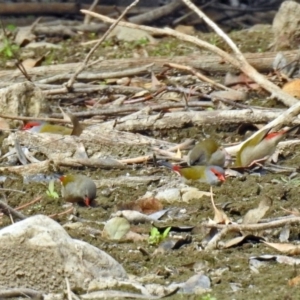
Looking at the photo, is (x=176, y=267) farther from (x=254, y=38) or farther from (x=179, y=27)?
(x=179, y=27)

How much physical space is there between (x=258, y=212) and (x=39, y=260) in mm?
1347

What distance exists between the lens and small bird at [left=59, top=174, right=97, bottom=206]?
4973 mm

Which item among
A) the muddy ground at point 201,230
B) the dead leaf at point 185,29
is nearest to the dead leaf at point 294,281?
the muddy ground at point 201,230

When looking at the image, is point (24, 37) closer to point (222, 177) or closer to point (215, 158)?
point (215, 158)

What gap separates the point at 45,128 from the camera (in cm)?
622

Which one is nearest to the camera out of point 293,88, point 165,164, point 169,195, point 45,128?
point 169,195

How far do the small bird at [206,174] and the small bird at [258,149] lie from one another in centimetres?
23

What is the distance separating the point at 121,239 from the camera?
4336 mm

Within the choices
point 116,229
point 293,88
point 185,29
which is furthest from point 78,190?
point 185,29

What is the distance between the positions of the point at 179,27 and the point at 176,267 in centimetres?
688

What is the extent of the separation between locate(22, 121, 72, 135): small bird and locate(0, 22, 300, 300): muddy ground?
491mm

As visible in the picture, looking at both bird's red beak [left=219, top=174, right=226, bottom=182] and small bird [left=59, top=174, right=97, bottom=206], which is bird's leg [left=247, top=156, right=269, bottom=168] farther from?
small bird [left=59, top=174, right=97, bottom=206]

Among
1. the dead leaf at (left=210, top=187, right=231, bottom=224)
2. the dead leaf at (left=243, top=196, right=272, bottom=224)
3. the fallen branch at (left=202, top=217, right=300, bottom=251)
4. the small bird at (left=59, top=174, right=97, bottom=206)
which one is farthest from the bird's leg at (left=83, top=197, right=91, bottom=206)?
the fallen branch at (left=202, top=217, right=300, bottom=251)

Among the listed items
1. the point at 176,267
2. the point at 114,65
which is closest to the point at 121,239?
the point at 176,267
